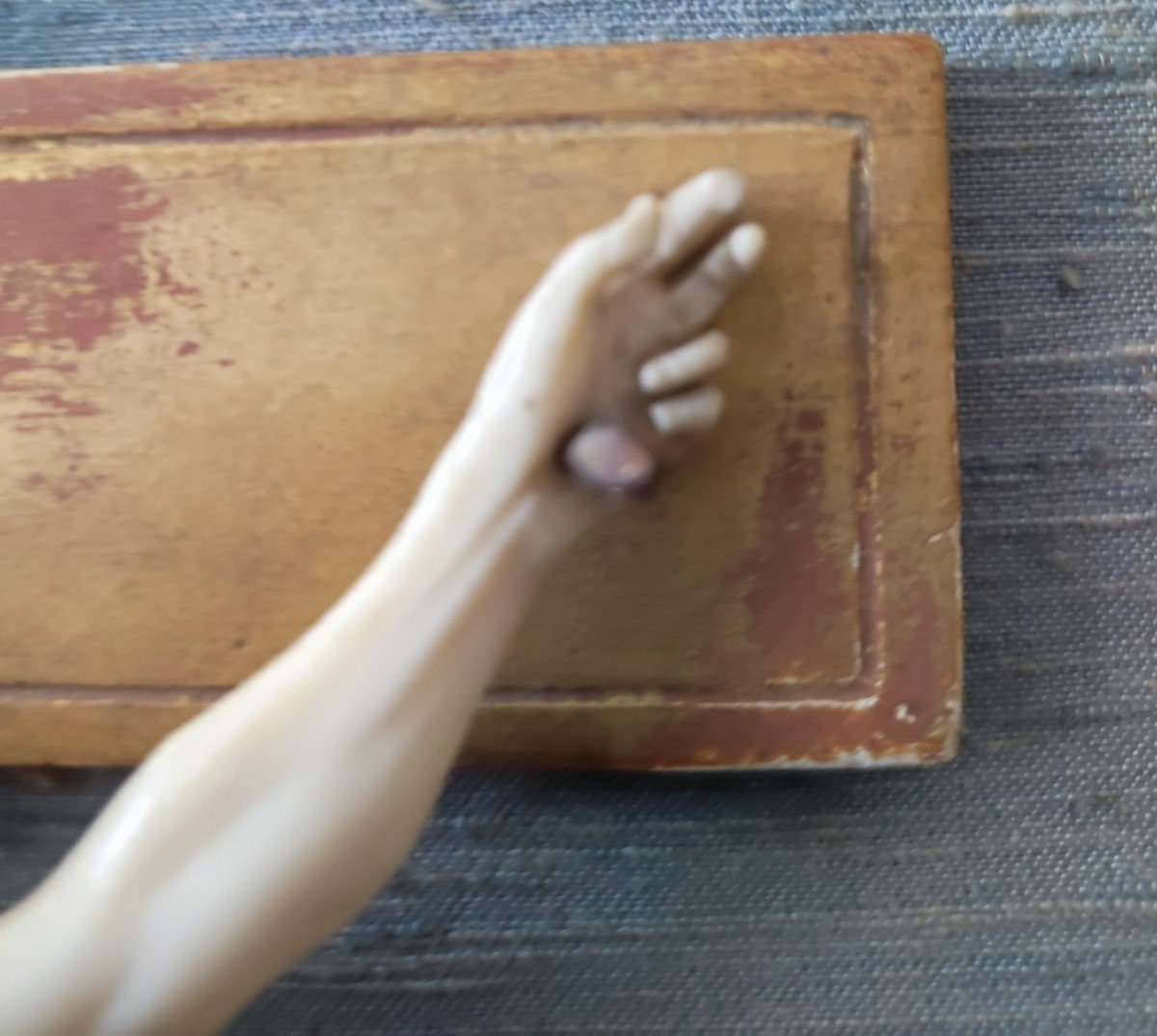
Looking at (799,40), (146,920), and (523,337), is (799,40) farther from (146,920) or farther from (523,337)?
(146,920)

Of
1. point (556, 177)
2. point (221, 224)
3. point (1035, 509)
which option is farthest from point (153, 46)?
point (1035, 509)

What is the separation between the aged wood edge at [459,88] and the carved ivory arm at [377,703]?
9 centimetres

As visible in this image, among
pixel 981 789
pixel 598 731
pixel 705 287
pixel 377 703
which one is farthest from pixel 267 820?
pixel 981 789

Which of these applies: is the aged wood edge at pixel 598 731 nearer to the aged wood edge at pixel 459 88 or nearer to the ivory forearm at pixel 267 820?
the ivory forearm at pixel 267 820

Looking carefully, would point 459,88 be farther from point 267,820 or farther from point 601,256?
point 267,820

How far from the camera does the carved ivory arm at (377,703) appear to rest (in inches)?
14.2

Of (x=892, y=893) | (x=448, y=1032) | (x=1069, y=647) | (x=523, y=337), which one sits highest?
(x=523, y=337)

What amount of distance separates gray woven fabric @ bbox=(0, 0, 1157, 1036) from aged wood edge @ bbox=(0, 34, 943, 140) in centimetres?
13

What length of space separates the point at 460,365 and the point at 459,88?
0.15 metres

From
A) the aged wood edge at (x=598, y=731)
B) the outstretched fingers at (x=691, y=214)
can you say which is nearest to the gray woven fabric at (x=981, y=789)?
the aged wood edge at (x=598, y=731)

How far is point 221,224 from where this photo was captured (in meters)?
0.51

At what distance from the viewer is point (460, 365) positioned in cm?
50

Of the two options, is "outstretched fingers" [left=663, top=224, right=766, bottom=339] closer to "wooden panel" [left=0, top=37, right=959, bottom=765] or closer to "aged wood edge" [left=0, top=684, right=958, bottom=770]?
"wooden panel" [left=0, top=37, right=959, bottom=765]

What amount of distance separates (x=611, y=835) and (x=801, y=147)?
1.46 ft
